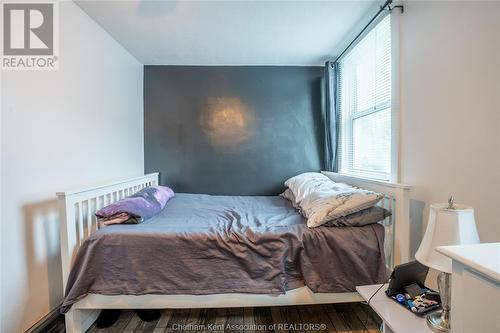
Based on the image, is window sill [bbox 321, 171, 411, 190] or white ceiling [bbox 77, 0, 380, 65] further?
white ceiling [bbox 77, 0, 380, 65]

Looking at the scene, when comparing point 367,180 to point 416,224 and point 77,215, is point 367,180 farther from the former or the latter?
point 77,215

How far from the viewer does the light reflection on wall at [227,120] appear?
2906 millimetres

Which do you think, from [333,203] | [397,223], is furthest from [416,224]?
[333,203]

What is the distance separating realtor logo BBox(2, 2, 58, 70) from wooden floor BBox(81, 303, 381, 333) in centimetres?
170

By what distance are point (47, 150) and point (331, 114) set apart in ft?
8.30

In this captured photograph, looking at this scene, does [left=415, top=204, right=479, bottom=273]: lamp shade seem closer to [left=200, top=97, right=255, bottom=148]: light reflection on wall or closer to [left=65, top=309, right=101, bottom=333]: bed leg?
[left=65, top=309, right=101, bottom=333]: bed leg

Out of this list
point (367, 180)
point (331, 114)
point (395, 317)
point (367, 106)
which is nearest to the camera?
point (395, 317)

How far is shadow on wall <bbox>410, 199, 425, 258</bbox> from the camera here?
1.47 m

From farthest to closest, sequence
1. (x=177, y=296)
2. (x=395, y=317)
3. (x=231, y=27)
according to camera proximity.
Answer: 1. (x=231, y=27)
2. (x=177, y=296)
3. (x=395, y=317)

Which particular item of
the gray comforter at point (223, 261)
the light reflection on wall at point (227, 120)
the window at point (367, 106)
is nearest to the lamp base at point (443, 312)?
the gray comforter at point (223, 261)

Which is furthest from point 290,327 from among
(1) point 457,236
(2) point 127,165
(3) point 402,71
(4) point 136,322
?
(2) point 127,165

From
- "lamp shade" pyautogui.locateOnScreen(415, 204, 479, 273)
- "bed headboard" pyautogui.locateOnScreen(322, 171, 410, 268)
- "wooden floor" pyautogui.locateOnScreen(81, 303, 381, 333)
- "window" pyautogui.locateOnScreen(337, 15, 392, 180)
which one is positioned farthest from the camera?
"window" pyautogui.locateOnScreen(337, 15, 392, 180)

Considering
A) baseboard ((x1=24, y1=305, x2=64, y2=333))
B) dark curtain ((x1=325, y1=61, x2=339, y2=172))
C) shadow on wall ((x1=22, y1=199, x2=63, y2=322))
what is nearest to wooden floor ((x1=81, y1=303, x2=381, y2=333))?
baseboard ((x1=24, y1=305, x2=64, y2=333))

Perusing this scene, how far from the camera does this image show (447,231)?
2.86ft
